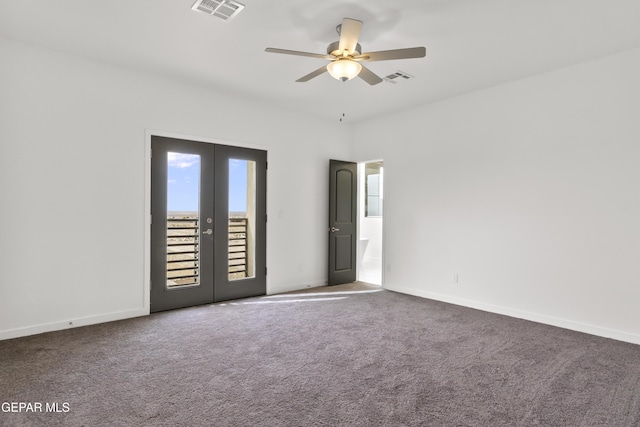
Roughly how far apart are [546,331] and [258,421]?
126 inches

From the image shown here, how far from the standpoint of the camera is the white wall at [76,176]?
342cm

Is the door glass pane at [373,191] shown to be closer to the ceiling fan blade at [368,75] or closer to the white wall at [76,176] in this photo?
the white wall at [76,176]

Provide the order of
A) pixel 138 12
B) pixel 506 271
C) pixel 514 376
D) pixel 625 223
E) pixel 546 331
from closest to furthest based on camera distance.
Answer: pixel 514 376
pixel 138 12
pixel 625 223
pixel 546 331
pixel 506 271

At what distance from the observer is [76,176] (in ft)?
12.3

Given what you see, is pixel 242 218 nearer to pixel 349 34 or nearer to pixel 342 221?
pixel 342 221

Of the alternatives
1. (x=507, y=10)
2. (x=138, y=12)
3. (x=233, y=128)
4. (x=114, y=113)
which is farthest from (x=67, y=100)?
(x=507, y=10)

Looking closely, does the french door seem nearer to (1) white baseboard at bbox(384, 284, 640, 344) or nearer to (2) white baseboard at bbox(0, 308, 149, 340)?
(2) white baseboard at bbox(0, 308, 149, 340)

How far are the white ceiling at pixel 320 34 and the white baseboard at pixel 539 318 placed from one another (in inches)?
109

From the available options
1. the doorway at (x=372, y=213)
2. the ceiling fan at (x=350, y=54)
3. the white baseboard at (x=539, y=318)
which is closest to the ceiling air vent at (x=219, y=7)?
the ceiling fan at (x=350, y=54)

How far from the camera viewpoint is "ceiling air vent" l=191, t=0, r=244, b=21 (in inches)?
108

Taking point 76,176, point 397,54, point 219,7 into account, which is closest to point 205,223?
point 76,176

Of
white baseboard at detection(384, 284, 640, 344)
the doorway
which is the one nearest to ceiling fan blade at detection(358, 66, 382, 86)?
white baseboard at detection(384, 284, 640, 344)

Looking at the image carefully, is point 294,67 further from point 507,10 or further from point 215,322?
point 215,322

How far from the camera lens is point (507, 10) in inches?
112
